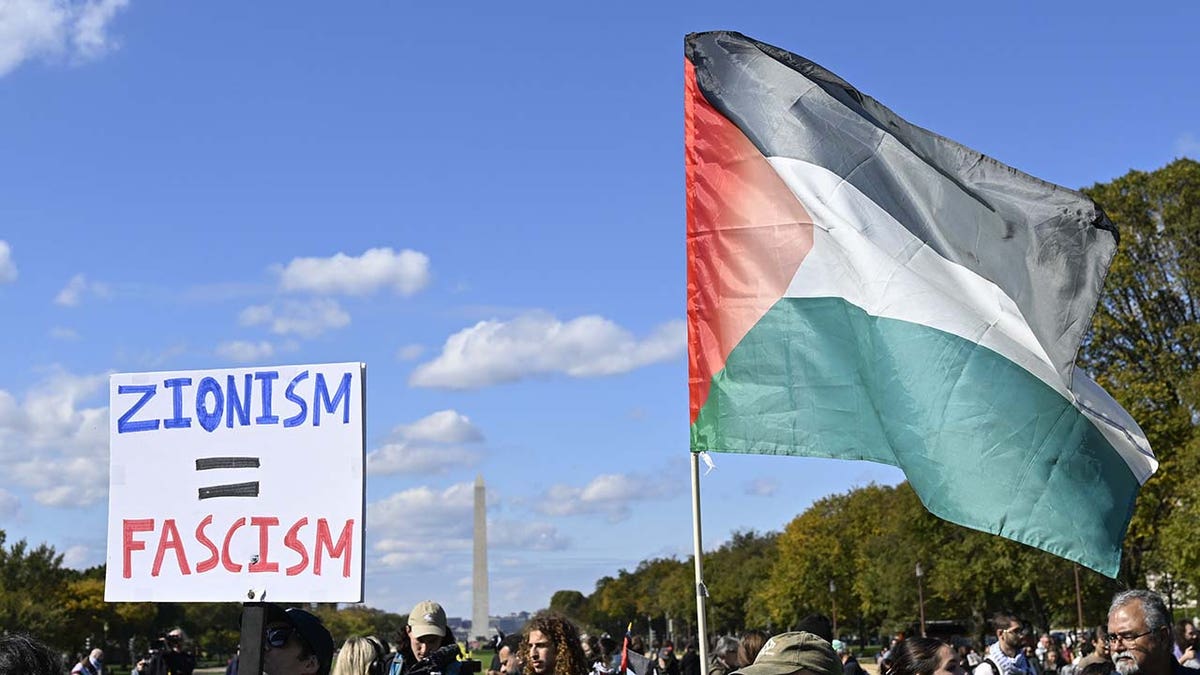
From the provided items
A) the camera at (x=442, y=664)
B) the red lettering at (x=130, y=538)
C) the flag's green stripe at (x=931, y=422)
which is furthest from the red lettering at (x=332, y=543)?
the flag's green stripe at (x=931, y=422)

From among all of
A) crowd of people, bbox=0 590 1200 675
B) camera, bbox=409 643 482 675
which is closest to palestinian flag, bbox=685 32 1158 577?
crowd of people, bbox=0 590 1200 675

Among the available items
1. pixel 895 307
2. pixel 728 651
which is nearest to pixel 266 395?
pixel 895 307

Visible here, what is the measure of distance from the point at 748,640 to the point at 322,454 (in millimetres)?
5536

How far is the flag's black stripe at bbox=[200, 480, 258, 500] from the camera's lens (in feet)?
17.3

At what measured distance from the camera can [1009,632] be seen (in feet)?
42.6

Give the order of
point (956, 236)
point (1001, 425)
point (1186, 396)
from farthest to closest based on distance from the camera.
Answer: point (1186, 396), point (956, 236), point (1001, 425)

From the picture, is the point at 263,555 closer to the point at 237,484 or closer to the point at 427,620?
the point at 237,484

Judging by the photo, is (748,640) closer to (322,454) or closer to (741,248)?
(741,248)

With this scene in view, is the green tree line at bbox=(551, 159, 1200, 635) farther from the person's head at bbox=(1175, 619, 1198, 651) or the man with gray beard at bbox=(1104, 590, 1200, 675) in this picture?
the man with gray beard at bbox=(1104, 590, 1200, 675)

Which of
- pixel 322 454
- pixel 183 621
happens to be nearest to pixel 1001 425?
pixel 322 454

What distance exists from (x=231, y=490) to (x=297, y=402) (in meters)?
0.41

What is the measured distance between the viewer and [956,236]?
A: 31.0 ft

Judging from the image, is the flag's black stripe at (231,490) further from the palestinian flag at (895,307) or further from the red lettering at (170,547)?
the palestinian flag at (895,307)

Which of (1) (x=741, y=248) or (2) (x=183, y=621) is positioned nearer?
(1) (x=741, y=248)
